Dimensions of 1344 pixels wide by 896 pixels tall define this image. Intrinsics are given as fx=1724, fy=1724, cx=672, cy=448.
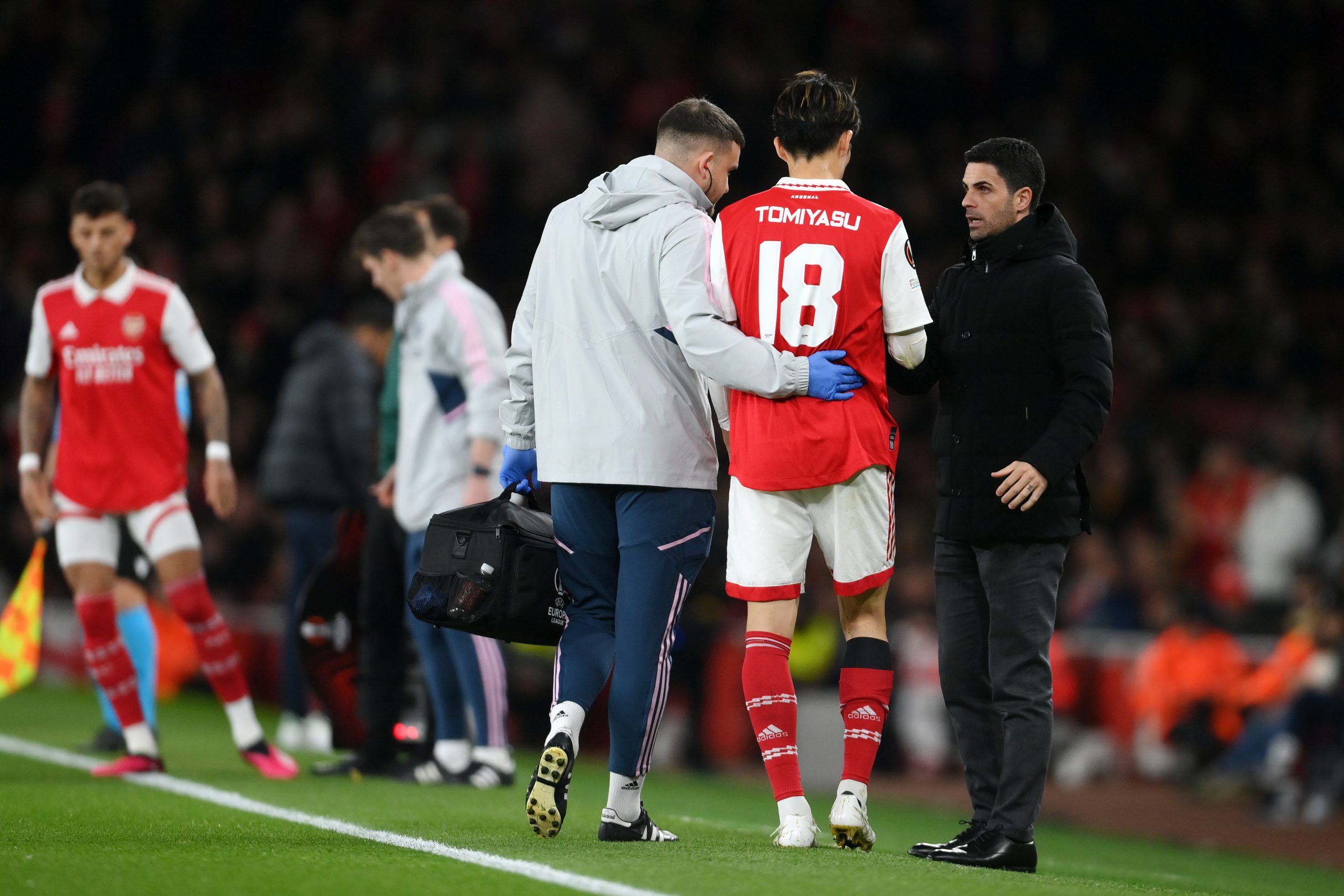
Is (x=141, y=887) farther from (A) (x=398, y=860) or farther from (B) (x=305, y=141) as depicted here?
(B) (x=305, y=141)

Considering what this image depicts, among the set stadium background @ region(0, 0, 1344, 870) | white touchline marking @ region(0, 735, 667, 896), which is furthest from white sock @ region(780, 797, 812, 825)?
stadium background @ region(0, 0, 1344, 870)

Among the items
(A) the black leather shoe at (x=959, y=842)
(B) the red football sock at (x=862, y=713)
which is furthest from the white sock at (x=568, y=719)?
(A) the black leather shoe at (x=959, y=842)

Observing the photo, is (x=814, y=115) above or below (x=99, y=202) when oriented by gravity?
above

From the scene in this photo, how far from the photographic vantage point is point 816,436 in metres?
5.07

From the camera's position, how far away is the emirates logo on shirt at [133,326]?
7391 millimetres

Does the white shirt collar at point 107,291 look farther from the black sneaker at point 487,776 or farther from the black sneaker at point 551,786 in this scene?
the black sneaker at point 551,786

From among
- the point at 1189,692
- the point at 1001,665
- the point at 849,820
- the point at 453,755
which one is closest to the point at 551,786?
the point at 849,820

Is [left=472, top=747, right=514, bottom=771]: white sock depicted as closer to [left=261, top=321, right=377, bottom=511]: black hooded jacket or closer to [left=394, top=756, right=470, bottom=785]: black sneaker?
[left=394, top=756, right=470, bottom=785]: black sneaker

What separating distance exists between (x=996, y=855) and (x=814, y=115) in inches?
90.2

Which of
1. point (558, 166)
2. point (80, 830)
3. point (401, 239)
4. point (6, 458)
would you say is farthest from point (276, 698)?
point (80, 830)

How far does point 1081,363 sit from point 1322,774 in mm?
6345

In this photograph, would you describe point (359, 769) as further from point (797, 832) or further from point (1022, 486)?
point (1022, 486)

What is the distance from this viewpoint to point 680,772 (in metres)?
12.2

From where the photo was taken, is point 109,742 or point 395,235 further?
point 109,742
